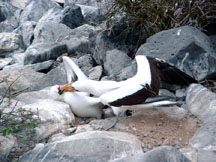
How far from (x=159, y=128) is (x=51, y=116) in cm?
116

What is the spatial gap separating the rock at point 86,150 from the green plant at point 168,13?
325 centimetres

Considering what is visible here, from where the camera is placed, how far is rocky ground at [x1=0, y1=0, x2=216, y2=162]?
2.86 m

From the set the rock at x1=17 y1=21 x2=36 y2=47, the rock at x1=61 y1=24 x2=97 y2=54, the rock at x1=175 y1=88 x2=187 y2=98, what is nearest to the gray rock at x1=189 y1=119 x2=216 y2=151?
the rock at x1=175 y1=88 x2=187 y2=98

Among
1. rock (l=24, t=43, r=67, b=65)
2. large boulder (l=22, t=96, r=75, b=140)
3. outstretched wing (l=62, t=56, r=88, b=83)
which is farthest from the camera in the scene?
rock (l=24, t=43, r=67, b=65)

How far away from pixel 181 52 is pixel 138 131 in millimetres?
1752

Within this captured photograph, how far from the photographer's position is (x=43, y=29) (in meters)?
9.62

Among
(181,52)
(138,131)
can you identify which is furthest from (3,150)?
(181,52)

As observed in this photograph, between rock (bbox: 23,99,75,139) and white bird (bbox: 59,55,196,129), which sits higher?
white bird (bbox: 59,55,196,129)

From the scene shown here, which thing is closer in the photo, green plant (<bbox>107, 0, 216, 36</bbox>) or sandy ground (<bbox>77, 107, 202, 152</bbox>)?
sandy ground (<bbox>77, 107, 202, 152</bbox>)

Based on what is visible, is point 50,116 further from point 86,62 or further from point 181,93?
point 86,62

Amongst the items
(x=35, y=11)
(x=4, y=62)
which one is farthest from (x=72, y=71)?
(x=35, y=11)

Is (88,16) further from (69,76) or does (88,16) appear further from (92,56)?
(69,76)

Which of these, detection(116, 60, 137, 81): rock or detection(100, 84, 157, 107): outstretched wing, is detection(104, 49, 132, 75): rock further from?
detection(100, 84, 157, 107): outstretched wing

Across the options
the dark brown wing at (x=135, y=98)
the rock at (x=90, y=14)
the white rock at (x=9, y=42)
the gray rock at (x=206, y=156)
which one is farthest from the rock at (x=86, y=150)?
the rock at (x=90, y=14)
